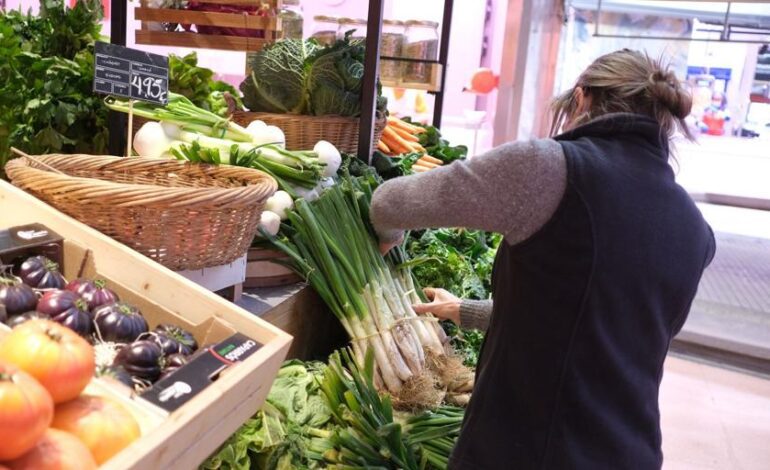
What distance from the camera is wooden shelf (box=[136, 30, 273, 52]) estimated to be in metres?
3.41

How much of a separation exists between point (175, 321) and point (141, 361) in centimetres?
24

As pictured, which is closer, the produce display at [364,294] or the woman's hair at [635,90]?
the woman's hair at [635,90]

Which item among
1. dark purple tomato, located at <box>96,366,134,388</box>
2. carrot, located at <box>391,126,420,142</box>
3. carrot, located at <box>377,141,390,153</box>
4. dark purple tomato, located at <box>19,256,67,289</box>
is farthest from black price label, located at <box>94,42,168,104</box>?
carrot, located at <box>391,126,420,142</box>

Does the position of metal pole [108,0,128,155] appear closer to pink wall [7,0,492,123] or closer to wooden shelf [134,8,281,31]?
wooden shelf [134,8,281,31]

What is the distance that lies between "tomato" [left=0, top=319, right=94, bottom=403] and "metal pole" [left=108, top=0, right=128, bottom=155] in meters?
1.74

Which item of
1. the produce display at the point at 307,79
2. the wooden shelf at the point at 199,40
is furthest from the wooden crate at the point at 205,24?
the produce display at the point at 307,79

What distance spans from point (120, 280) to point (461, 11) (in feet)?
25.2

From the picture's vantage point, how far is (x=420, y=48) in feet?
13.9

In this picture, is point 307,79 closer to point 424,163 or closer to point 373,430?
point 424,163

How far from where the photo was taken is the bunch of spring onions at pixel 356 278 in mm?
2188

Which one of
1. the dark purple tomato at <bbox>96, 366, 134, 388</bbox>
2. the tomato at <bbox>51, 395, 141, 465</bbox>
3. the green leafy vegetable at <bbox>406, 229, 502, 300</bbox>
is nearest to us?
the tomato at <bbox>51, 395, 141, 465</bbox>

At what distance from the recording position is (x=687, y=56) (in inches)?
297

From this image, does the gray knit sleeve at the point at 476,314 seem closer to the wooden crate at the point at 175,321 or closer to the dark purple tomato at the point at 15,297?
the wooden crate at the point at 175,321

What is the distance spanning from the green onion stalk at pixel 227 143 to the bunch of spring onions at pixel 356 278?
111 millimetres
